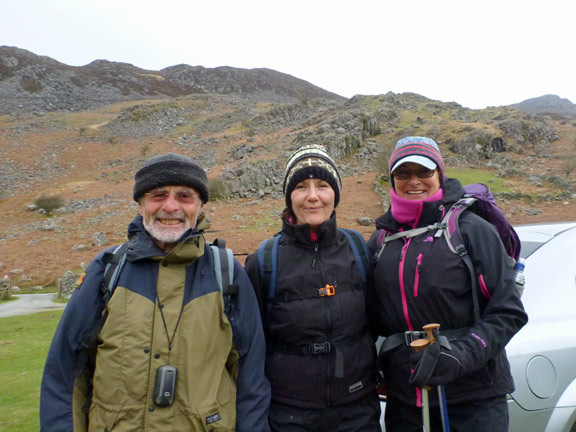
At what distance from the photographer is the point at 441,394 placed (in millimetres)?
2111

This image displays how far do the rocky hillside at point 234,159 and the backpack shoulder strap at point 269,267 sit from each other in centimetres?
1256

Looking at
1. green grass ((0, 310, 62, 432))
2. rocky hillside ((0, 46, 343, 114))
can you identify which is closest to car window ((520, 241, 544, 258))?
green grass ((0, 310, 62, 432))

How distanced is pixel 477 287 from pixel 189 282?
1556 mm

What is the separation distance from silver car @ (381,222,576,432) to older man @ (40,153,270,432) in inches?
42.3

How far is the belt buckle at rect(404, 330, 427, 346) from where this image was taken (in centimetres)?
219

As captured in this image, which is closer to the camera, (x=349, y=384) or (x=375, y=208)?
(x=349, y=384)

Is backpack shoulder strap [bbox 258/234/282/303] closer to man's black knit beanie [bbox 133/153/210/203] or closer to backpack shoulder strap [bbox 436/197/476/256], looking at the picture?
man's black knit beanie [bbox 133/153/210/203]

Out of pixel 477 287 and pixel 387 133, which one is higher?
pixel 387 133

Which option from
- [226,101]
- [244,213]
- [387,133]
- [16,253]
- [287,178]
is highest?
[226,101]

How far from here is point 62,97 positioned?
229 ft

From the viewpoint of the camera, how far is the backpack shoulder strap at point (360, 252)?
246 cm

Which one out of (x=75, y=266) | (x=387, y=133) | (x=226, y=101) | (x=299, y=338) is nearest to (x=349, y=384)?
(x=299, y=338)

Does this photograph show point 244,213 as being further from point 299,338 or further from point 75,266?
point 299,338

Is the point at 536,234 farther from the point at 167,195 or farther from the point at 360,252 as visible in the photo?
the point at 167,195
